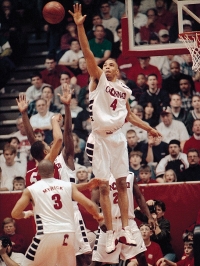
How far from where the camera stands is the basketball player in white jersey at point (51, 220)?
10203 millimetres

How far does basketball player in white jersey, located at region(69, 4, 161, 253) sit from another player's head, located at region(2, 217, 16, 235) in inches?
125

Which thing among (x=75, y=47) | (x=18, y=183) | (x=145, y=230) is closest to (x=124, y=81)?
(x=75, y=47)

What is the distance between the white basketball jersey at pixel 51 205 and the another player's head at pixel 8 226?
11.7 ft

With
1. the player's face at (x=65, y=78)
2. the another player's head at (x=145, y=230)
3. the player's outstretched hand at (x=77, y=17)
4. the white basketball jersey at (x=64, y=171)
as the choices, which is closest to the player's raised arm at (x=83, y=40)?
the player's outstretched hand at (x=77, y=17)

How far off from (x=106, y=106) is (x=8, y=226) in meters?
3.69

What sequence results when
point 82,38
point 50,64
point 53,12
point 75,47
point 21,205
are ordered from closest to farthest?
point 21,205, point 82,38, point 53,12, point 50,64, point 75,47

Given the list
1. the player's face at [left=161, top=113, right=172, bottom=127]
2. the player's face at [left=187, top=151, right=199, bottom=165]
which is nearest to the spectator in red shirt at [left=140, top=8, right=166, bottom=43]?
the player's face at [left=161, top=113, right=172, bottom=127]

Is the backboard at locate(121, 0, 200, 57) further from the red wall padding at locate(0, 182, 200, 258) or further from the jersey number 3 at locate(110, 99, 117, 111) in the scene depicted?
the red wall padding at locate(0, 182, 200, 258)

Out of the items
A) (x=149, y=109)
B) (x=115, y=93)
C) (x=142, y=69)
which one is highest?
(x=115, y=93)

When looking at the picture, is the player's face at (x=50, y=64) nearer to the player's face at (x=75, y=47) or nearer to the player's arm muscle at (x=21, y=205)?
the player's face at (x=75, y=47)

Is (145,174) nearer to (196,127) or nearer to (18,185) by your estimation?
(196,127)

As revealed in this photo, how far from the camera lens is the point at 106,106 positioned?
1106cm

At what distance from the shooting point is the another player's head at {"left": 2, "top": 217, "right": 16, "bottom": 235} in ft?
45.2

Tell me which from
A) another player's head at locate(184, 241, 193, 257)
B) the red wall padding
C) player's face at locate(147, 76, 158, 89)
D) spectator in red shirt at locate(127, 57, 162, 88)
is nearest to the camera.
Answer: another player's head at locate(184, 241, 193, 257)
